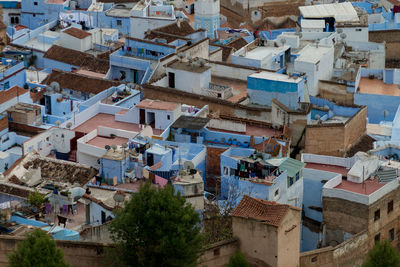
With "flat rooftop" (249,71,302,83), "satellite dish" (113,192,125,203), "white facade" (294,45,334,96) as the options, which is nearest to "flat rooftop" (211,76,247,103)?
"flat rooftop" (249,71,302,83)

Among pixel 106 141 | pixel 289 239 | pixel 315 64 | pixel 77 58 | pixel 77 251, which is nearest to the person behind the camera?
pixel 77 251

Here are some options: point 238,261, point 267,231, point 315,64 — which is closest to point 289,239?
point 267,231

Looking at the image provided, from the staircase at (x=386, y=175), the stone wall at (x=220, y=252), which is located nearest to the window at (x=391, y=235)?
the staircase at (x=386, y=175)

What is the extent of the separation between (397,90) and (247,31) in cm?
1543

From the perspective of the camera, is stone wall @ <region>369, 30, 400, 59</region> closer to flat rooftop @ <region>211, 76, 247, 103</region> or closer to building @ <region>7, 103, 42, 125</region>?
flat rooftop @ <region>211, 76, 247, 103</region>

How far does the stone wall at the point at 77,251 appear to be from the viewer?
36.2m

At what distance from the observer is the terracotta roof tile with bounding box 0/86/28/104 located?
52291mm

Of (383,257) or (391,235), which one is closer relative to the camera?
(383,257)

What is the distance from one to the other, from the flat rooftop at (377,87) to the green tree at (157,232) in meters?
23.8

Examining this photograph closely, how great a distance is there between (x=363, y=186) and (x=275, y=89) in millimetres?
9711

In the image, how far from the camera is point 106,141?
160 feet

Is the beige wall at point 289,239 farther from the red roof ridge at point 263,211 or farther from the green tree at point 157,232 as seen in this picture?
the green tree at point 157,232

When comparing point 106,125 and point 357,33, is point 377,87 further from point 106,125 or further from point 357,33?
point 106,125

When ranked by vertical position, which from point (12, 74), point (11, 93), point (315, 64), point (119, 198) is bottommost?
point (119, 198)
